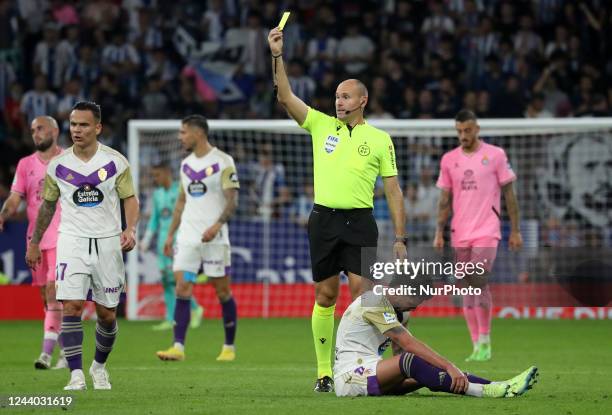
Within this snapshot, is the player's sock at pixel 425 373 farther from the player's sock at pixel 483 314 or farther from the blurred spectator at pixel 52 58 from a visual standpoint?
the blurred spectator at pixel 52 58

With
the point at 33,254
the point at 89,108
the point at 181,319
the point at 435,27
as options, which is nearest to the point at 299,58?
the point at 435,27

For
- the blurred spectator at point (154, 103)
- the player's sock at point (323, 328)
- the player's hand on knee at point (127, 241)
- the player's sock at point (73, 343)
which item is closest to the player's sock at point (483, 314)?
the player's sock at point (323, 328)

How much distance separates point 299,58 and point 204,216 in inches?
427

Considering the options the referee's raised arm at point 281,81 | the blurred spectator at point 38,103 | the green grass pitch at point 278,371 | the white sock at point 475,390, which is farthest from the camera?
the blurred spectator at point 38,103

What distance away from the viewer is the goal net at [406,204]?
65.7 feet

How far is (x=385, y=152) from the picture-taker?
9.92 m

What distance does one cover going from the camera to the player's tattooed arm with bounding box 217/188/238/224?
13363 mm

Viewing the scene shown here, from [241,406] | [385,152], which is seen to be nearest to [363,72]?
[385,152]

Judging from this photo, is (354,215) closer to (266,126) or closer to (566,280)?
(566,280)

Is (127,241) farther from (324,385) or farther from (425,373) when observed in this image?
(425,373)

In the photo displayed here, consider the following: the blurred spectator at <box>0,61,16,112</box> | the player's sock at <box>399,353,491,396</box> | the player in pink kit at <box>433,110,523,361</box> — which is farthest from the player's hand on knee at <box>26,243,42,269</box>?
the blurred spectator at <box>0,61,16,112</box>

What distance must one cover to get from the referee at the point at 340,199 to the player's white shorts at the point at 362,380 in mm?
741

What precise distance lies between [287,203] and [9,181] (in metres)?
4.80

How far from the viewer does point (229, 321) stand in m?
13.4
